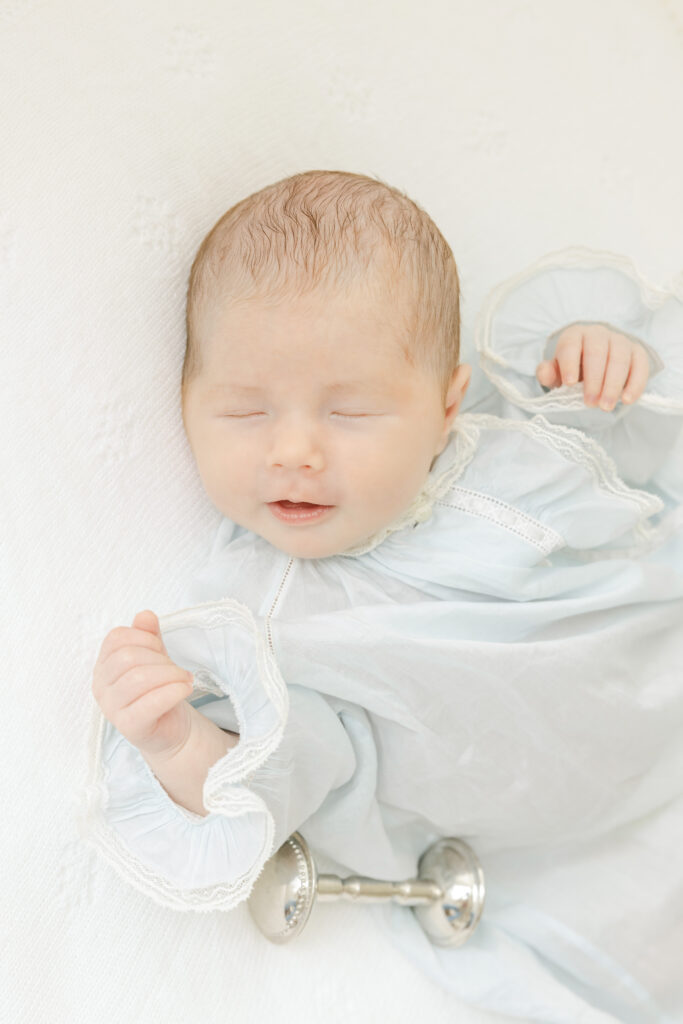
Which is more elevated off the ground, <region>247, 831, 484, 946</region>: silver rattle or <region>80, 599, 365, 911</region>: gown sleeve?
<region>80, 599, 365, 911</region>: gown sleeve

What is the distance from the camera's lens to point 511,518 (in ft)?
4.16

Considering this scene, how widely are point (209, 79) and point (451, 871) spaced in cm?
109

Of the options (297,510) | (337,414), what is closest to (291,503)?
(297,510)

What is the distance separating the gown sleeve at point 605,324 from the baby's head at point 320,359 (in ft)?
0.76

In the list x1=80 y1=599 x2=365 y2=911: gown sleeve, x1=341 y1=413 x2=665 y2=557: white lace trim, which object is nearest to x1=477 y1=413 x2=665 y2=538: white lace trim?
x1=341 y1=413 x2=665 y2=557: white lace trim

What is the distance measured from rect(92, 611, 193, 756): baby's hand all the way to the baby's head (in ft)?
0.71

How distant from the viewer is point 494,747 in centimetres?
127

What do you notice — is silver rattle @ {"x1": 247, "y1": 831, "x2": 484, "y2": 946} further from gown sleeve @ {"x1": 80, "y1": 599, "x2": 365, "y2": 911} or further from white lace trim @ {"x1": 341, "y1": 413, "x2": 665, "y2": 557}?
white lace trim @ {"x1": 341, "y1": 413, "x2": 665, "y2": 557}

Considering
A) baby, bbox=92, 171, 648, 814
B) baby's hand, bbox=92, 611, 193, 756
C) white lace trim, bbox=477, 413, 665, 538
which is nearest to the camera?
baby's hand, bbox=92, 611, 193, 756

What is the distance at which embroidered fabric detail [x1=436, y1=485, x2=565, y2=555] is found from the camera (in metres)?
1.26

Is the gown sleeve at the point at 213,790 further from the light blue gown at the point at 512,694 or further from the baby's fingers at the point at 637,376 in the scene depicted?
the baby's fingers at the point at 637,376

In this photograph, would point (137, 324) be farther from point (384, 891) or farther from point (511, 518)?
point (384, 891)

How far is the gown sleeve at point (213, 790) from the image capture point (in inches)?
39.9

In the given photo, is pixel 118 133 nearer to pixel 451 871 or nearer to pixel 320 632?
pixel 320 632
